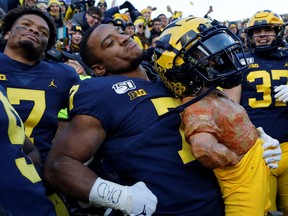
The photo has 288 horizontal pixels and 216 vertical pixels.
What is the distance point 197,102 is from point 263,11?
269 cm

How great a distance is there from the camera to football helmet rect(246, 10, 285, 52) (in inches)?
161

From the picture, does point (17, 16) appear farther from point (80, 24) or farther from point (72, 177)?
point (80, 24)

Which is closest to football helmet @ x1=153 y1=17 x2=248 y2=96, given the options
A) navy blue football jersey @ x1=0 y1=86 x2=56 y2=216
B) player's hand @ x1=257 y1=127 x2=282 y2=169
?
player's hand @ x1=257 y1=127 x2=282 y2=169

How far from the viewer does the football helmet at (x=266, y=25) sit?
161 inches

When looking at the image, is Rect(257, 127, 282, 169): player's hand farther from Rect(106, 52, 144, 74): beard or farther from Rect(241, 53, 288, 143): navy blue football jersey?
Rect(241, 53, 288, 143): navy blue football jersey

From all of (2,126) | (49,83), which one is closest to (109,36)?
(49,83)

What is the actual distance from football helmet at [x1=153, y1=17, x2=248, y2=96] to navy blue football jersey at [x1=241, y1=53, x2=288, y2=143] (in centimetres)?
178

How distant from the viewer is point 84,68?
158 inches

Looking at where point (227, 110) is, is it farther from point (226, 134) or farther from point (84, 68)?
point (84, 68)

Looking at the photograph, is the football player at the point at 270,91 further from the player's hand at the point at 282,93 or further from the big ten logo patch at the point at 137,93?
the big ten logo patch at the point at 137,93

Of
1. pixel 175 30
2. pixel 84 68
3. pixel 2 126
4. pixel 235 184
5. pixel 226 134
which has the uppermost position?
pixel 175 30

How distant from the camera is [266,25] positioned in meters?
4.16

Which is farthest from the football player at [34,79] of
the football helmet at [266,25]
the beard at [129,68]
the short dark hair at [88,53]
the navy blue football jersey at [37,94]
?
the football helmet at [266,25]

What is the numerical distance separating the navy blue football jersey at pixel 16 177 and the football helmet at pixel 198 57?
83cm
